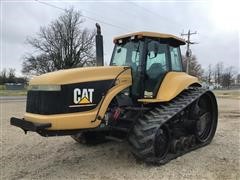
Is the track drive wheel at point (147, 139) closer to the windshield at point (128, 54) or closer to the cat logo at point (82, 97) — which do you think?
the cat logo at point (82, 97)

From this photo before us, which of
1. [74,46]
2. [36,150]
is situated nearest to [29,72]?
[74,46]

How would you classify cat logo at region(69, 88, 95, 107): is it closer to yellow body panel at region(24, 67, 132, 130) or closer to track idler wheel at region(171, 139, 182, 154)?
yellow body panel at region(24, 67, 132, 130)

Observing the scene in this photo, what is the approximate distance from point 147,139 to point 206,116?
324 cm

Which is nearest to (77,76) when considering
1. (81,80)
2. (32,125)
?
(81,80)

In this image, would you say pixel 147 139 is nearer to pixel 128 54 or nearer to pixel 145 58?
pixel 145 58

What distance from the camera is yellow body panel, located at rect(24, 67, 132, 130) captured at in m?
6.01

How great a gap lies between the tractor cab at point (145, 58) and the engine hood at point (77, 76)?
0.57 m

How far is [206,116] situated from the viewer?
9.07 meters

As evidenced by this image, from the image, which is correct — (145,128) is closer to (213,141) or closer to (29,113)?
(29,113)

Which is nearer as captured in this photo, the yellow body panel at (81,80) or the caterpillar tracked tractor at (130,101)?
the yellow body panel at (81,80)

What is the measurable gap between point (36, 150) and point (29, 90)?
204 cm

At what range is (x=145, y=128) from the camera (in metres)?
6.46

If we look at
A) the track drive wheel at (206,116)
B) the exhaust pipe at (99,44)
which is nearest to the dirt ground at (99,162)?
the track drive wheel at (206,116)

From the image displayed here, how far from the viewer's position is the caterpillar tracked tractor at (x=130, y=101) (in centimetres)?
611
